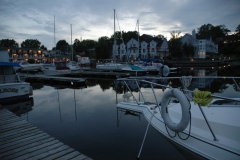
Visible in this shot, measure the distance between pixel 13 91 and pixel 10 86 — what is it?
422 mm

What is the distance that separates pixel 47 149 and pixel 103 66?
30968mm

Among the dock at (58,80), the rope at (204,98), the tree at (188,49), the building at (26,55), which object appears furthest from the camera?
the building at (26,55)

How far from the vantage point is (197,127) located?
4.59 m

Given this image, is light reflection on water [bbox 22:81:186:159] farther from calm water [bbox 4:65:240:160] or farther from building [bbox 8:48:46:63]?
building [bbox 8:48:46:63]

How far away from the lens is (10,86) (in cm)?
1140

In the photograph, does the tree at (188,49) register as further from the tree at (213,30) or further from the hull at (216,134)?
the tree at (213,30)

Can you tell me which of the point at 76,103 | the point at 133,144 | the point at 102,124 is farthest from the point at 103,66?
the point at 133,144

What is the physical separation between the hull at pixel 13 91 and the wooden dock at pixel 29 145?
6.40m

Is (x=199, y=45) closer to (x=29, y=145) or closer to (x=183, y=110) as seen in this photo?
(x=183, y=110)

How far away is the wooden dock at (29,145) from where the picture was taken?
3.90m

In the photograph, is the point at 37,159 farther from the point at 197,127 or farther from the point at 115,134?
the point at 197,127

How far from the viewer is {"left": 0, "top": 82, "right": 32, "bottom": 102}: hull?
36.6ft

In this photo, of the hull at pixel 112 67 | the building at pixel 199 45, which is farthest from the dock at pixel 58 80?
the building at pixel 199 45

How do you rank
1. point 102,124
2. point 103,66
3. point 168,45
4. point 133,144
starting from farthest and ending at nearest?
point 168,45 < point 103,66 < point 102,124 < point 133,144
